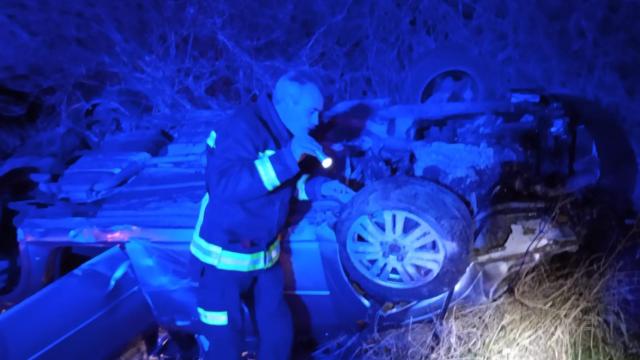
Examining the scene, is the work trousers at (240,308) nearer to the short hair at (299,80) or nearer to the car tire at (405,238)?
the car tire at (405,238)

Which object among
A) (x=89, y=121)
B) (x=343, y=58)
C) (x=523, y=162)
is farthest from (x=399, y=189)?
(x=343, y=58)

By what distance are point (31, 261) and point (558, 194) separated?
11.2 feet

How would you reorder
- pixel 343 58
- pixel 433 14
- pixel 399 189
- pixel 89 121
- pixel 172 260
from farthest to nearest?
pixel 343 58 → pixel 433 14 → pixel 89 121 → pixel 172 260 → pixel 399 189

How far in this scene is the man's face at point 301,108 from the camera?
2.37 metres

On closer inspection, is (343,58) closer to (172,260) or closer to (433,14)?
(433,14)

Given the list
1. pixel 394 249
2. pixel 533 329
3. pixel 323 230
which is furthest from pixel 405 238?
pixel 533 329

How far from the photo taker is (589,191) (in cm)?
372

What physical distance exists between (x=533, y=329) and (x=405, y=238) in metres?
0.80

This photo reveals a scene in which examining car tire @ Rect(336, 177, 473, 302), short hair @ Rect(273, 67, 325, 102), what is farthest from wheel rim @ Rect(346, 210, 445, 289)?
short hair @ Rect(273, 67, 325, 102)

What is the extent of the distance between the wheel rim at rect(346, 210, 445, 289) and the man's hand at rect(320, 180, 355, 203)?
10.9 inches

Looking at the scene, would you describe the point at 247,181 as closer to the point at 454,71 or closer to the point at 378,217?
the point at 378,217

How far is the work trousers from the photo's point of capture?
265cm

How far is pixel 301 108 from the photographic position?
238 cm

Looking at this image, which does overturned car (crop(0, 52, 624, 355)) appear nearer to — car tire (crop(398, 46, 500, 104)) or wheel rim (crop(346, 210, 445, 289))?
wheel rim (crop(346, 210, 445, 289))
